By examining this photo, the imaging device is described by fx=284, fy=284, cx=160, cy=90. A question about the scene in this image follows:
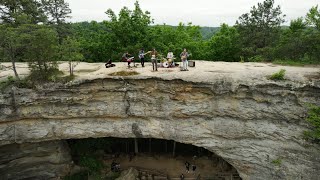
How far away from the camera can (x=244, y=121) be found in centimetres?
1509

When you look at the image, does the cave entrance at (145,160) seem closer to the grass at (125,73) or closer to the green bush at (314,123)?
the green bush at (314,123)

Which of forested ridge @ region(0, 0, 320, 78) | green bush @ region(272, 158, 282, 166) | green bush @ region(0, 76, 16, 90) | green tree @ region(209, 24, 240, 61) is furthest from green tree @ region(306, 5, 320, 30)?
green bush @ region(0, 76, 16, 90)

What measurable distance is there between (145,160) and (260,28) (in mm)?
16614

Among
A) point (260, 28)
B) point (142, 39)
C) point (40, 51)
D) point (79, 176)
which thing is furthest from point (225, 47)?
point (40, 51)

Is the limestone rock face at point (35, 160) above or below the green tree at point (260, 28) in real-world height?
below

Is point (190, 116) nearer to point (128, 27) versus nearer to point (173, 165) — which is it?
point (173, 165)

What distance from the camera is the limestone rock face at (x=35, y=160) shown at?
61.0 ft

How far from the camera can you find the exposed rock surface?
14.3 meters

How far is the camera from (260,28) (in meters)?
27.3

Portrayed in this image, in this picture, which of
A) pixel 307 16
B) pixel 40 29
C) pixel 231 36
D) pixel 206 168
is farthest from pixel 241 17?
pixel 40 29

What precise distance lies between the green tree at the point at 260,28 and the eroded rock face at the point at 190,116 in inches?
501

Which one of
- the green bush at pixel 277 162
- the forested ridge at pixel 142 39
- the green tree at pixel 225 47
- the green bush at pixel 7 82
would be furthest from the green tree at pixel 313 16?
the green bush at pixel 7 82

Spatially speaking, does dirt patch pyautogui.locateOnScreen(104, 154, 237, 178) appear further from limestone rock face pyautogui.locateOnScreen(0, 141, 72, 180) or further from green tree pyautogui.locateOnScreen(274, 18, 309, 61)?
green tree pyautogui.locateOnScreen(274, 18, 309, 61)

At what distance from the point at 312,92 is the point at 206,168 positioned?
951 cm
